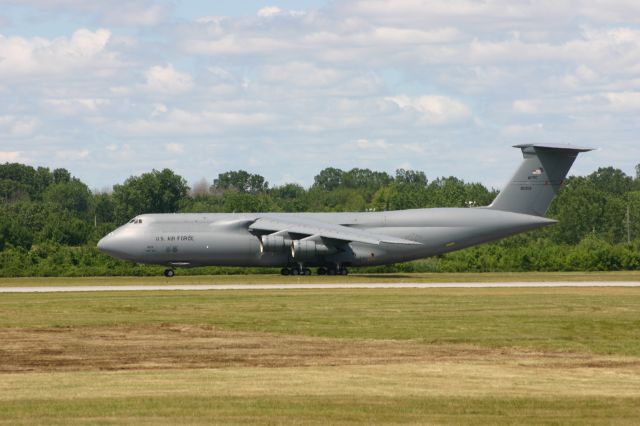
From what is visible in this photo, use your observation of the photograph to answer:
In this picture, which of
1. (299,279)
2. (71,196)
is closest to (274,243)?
(299,279)

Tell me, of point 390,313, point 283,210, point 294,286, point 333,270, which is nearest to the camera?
point 390,313

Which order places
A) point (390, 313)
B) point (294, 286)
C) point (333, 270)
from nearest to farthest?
1. point (390, 313)
2. point (294, 286)
3. point (333, 270)

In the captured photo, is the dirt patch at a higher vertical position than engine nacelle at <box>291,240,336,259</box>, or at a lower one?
lower

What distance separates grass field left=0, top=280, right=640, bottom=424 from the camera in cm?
1579

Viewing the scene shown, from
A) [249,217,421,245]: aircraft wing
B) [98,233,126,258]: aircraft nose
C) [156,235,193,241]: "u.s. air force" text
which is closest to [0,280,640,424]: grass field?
[249,217,421,245]: aircraft wing

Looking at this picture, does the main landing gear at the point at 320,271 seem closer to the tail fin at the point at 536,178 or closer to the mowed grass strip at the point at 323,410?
the tail fin at the point at 536,178

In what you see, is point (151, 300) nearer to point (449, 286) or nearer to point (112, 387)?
point (449, 286)

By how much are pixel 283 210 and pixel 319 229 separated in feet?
175

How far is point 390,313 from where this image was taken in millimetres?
30859

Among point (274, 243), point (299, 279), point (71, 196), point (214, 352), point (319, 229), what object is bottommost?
point (214, 352)

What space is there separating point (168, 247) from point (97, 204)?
7684cm

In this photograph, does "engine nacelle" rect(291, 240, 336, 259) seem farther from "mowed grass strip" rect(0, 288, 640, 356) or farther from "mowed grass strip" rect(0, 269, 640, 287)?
"mowed grass strip" rect(0, 288, 640, 356)

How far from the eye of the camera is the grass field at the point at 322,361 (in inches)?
622

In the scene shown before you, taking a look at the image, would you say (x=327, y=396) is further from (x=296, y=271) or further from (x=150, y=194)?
(x=150, y=194)
